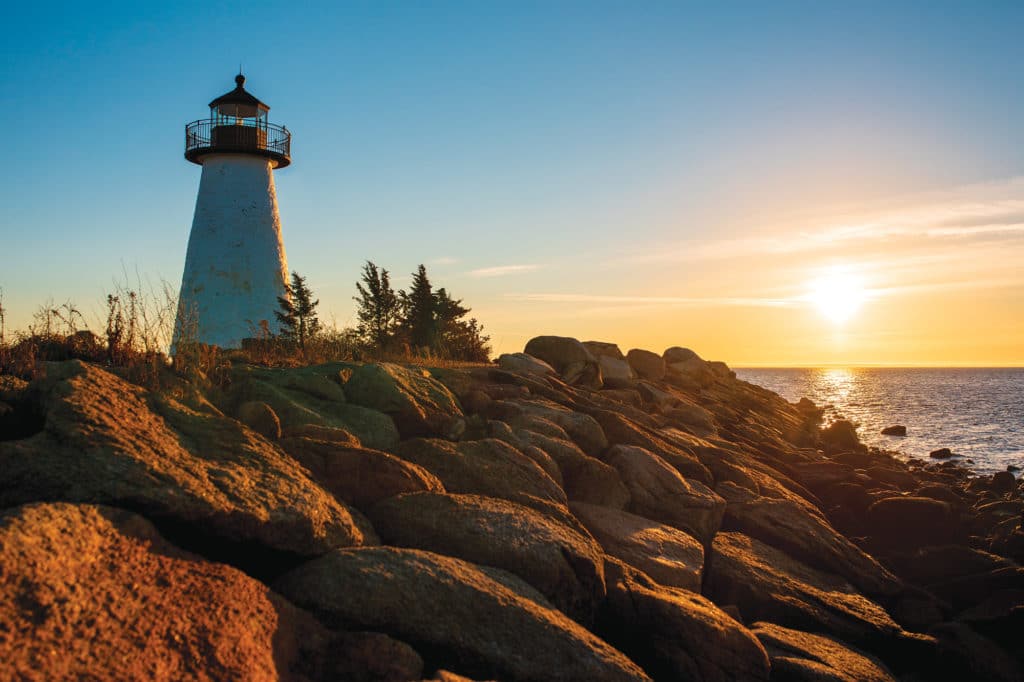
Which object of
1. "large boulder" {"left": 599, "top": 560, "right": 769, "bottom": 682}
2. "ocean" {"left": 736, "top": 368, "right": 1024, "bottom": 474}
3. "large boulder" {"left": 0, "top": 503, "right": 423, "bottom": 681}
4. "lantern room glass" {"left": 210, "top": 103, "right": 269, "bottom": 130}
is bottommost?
"ocean" {"left": 736, "top": 368, "right": 1024, "bottom": 474}

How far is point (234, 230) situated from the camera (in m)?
22.1

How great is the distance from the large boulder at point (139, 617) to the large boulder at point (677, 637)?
2.17 metres

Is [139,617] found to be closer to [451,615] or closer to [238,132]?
[451,615]

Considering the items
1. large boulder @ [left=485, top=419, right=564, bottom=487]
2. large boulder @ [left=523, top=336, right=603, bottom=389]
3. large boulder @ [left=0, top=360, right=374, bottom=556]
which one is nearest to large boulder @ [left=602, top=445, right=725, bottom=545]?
large boulder @ [left=485, top=419, right=564, bottom=487]

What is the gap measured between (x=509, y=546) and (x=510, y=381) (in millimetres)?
7036

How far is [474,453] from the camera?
7.77 metres

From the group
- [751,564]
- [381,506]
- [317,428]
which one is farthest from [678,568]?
[317,428]

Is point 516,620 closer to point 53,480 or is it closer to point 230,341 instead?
point 53,480

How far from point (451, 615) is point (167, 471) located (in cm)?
196

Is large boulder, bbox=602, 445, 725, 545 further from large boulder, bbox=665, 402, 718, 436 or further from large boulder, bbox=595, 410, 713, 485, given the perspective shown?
large boulder, bbox=665, 402, 718, 436

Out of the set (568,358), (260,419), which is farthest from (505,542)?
(568,358)

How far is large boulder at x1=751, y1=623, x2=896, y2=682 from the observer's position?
619cm

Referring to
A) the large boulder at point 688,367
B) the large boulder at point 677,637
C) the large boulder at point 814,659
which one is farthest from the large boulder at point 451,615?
the large boulder at point 688,367

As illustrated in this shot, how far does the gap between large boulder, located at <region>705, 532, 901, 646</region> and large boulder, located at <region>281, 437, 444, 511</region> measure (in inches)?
135
